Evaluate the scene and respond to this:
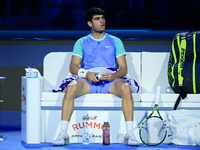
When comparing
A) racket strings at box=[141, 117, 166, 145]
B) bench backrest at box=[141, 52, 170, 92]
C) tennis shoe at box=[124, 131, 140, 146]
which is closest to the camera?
tennis shoe at box=[124, 131, 140, 146]

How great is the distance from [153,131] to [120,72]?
0.68 m

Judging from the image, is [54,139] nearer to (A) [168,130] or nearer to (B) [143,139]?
(B) [143,139]

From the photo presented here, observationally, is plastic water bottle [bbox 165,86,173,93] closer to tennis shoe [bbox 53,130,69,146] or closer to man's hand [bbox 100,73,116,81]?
man's hand [bbox 100,73,116,81]

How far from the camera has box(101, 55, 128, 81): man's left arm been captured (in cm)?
342

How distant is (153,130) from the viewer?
321cm

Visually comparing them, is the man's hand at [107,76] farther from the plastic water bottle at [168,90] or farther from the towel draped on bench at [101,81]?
the plastic water bottle at [168,90]

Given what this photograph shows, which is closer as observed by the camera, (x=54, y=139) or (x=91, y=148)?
(x=91, y=148)

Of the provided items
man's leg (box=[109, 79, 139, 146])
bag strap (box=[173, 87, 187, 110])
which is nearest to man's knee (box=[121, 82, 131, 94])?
man's leg (box=[109, 79, 139, 146])

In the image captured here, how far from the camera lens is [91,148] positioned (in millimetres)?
3166

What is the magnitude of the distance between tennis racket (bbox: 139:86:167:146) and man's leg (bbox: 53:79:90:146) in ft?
2.17

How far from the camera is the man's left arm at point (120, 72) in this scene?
342 cm

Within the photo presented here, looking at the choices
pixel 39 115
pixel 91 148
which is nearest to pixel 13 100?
pixel 39 115
